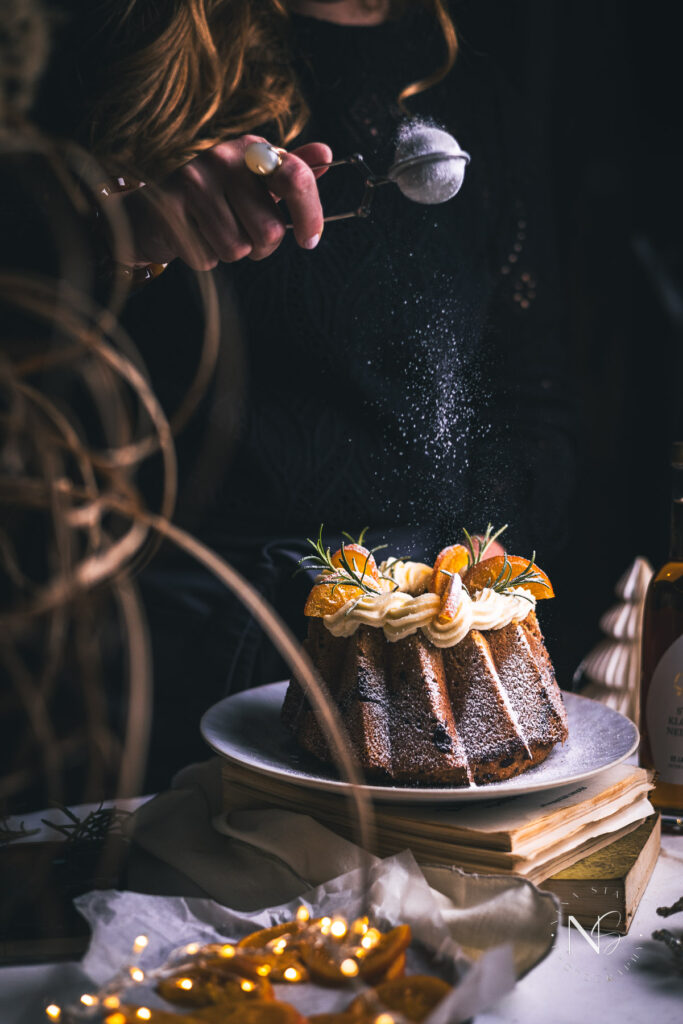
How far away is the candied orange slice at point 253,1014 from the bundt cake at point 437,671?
263 mm

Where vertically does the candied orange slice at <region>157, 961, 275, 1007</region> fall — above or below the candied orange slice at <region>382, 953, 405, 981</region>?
above

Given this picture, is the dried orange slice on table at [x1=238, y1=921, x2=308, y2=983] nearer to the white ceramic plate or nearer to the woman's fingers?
the white ceramic plate

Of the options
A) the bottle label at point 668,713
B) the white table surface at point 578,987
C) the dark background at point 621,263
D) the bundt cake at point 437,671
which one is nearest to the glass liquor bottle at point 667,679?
the bottle label at point 668,713

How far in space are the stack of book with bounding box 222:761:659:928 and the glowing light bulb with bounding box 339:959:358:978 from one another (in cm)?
17

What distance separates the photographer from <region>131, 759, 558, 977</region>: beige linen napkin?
58 cm

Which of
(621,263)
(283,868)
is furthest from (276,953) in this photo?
(621,263)

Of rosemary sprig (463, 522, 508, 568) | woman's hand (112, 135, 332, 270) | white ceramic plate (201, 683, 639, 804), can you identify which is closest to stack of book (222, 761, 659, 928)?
white ceramic plate (201, 683, 639, 804)

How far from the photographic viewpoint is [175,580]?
3.73 feet

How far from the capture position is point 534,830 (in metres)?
0.68

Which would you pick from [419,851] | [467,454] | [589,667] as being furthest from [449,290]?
[419,851]

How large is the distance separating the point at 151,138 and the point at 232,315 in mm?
226

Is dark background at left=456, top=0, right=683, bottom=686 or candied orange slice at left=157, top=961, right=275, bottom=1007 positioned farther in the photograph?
dark background at left=456, top=0, right=683, bottom=686

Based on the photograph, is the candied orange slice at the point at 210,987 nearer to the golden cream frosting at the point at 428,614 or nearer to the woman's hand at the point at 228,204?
the golden cream frosting at the point at 428,614

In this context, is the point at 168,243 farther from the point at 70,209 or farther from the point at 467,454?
the point at 467,454
